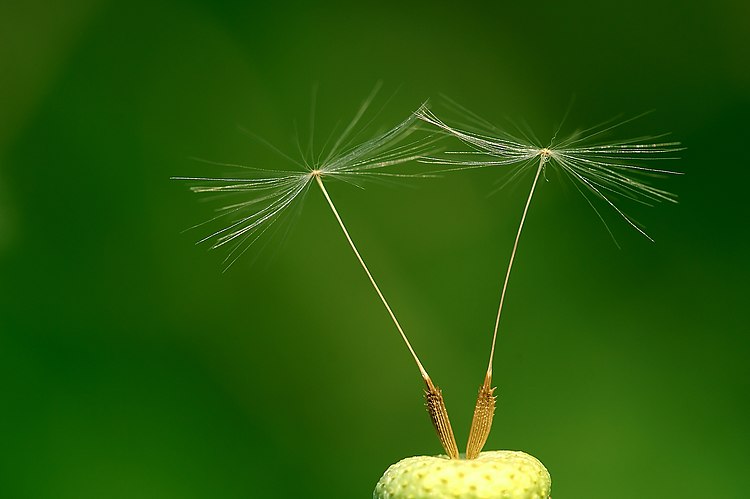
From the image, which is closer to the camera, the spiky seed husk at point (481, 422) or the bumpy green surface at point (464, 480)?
the bumpy green surface at point (464, 480)

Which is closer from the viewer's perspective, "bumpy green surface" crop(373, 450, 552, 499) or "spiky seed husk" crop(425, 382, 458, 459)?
"bumpy green surface" crop(373, 450, 552, 499)

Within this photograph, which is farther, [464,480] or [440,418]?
[440,418]

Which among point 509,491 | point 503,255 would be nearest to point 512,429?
point 503,255

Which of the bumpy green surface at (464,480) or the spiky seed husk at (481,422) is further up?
the spiky seed husk at (481,422)

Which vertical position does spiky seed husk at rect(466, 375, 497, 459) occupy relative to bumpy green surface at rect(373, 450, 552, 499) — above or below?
above

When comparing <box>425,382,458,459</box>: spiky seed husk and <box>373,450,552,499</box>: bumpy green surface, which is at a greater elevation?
<box>425,382,458,459</box>: spiky seed husk

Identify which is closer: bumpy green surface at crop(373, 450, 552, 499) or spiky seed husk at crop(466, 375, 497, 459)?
bumpy green surface at crop(373, 450, 552, 499)

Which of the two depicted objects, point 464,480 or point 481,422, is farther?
point 481,422

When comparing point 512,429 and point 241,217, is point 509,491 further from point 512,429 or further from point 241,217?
point 512,429
